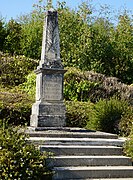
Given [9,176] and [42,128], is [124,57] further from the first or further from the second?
[9,176]

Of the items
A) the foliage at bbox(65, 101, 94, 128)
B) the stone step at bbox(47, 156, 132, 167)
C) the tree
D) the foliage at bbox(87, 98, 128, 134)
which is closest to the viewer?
the stone step at bbox(47, 156, 132, 167)

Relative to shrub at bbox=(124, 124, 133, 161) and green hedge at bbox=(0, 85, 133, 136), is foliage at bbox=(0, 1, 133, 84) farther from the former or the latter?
shrub at bbox=(124, 124, 133, 161)

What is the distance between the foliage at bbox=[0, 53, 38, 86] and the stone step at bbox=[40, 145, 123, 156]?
39.2 ft

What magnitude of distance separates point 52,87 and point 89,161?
3.70m

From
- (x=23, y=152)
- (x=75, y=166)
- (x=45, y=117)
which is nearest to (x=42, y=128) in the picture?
(x=45, y=117)

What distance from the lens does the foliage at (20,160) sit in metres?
7.46

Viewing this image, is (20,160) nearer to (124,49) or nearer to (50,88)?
(50,88)

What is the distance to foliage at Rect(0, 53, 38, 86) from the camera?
21141 mm

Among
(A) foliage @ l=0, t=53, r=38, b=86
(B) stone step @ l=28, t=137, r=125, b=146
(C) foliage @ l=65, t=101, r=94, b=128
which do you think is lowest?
(B) stone step @ l=28, t=137, r=125, b=146

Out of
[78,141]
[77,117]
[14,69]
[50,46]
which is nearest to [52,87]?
[50,46]

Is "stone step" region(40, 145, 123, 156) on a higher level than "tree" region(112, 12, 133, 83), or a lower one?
lower

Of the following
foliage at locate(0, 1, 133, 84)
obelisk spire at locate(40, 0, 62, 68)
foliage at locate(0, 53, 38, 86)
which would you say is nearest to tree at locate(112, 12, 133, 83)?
foliage at locate(0, 1, 133, 84)

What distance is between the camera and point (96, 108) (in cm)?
1391

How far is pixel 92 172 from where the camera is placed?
28.1 ft
